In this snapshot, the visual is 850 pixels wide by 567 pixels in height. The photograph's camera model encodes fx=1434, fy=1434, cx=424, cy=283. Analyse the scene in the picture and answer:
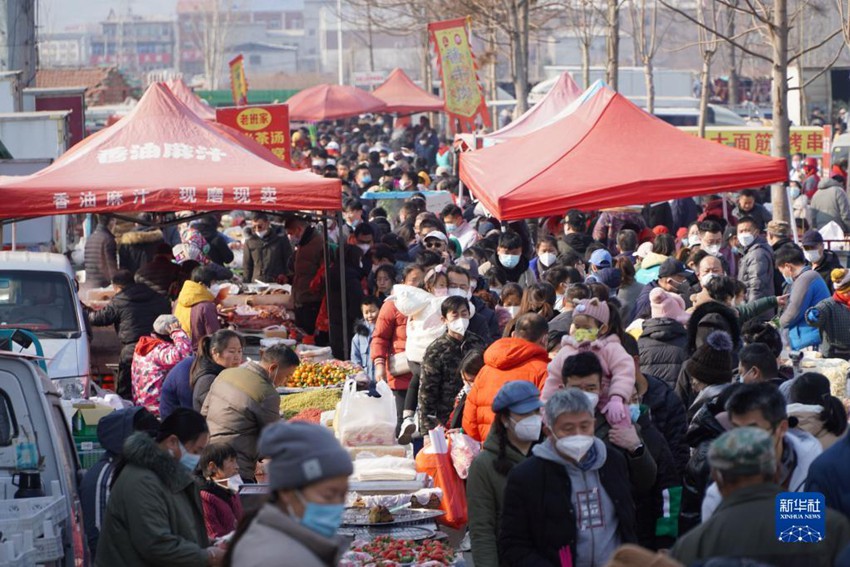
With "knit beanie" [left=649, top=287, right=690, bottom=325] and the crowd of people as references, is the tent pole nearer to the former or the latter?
the crowd of people

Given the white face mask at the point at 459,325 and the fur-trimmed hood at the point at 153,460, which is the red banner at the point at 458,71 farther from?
the fur-trimmed hood at the point at 153,460

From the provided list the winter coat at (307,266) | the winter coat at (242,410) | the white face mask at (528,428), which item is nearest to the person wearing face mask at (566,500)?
the white face mask at (528,428)

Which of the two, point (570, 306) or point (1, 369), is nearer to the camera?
point (1, 369)

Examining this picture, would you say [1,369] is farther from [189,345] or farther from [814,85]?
[814,85]

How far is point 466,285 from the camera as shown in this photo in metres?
10.8

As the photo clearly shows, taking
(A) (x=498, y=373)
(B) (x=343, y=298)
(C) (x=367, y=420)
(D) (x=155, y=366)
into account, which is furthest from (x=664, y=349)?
(B) (x=343, y=298)

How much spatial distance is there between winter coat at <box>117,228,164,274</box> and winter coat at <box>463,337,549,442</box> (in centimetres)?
855

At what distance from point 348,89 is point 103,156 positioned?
93.0 feet

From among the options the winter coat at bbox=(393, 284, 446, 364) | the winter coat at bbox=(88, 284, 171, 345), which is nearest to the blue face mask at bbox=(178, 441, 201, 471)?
the winter coat at bbox=(393, 284, 446, 364)

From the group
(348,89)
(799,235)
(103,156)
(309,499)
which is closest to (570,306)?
(103,156)

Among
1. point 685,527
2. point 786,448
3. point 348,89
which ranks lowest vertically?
point 685,527

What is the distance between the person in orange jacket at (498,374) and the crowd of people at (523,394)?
15 millimetres

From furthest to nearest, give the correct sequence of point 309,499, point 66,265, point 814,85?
point 814,85 < point 66,265 < point 309,499

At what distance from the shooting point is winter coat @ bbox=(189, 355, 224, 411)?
31.5ft
